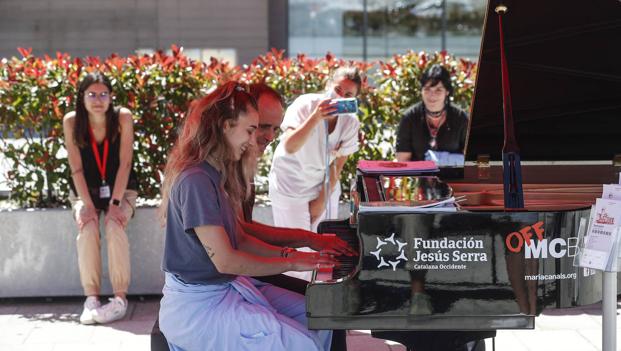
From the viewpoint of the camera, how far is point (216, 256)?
10.5 feet

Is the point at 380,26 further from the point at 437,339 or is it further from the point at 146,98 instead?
the point at 437,339

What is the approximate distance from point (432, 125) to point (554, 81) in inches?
72.3

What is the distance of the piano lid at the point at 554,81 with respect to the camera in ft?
12.1

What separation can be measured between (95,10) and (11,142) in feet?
32.1

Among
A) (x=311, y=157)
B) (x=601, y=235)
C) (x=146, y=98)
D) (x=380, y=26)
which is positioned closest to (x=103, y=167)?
(x=146, y=98)

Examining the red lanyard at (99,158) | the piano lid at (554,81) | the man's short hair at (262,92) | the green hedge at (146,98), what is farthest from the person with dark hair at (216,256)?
the green hedge at (146,98)

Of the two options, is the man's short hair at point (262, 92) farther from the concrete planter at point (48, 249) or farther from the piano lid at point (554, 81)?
the concrete planter at point (48, 249)

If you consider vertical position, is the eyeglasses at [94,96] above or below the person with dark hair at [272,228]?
above

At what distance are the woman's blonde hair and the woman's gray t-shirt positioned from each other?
4cm

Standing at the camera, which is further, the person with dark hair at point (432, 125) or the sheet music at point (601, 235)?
the person with dark hair at point (432, 125)

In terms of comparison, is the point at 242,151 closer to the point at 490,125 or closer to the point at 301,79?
the point at 490,125

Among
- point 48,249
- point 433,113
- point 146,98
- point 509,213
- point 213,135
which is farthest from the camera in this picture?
point 146,98

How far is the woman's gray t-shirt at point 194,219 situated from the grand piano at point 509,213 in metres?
0.42

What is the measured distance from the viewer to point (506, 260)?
302 cm
